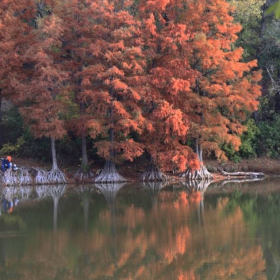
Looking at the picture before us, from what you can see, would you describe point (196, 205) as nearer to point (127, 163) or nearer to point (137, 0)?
point (127, 163)

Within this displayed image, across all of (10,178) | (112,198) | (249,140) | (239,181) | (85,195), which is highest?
(249,140)

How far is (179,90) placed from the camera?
77.6 ft

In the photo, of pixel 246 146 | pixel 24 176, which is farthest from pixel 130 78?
pixel 246 146

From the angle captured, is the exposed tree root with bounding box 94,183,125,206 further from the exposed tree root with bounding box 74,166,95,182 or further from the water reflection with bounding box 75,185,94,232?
the exposed tree root with bounding box 74,166,95,182

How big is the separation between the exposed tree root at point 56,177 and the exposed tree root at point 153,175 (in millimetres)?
3564

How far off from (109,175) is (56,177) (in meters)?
2.29

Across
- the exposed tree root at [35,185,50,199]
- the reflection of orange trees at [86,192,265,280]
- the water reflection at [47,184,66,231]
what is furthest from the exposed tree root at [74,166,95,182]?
the reflection of orange trees at [86,192,265,280]

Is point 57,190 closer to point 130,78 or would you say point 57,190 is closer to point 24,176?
point 24,176

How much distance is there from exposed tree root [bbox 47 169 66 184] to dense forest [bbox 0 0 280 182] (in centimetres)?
6

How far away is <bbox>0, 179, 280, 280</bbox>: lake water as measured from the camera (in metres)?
10.1

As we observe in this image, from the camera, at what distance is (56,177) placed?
78.9 ft

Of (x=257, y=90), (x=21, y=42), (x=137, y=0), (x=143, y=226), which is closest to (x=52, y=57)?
(x=21, y=42)

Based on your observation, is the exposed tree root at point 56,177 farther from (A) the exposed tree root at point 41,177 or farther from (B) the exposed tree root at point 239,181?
(B) the exposed tree root at point 239,181

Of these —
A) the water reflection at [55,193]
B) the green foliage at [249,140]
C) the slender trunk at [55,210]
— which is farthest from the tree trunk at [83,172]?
the green foliage at [249,140]
